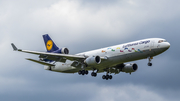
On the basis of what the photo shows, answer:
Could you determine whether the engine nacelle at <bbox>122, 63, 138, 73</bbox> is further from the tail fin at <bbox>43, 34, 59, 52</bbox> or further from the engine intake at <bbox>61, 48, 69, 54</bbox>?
the tail fin at <bbox>43, 34, 59, 52</bbox>

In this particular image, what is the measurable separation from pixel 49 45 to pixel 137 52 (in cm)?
2163

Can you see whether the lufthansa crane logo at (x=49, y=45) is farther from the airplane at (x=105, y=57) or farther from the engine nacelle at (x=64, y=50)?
the engine nacelle at (x=64, y=50)

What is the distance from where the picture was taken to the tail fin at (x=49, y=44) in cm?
7075

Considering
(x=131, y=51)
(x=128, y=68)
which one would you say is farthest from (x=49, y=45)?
(x=131, y=51)

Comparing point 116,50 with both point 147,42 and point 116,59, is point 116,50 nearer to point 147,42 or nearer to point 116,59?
point 116,59

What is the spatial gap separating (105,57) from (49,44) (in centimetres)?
1599

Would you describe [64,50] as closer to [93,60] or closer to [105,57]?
[93,60]

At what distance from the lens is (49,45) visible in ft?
235

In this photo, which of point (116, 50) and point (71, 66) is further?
point (71, 66)

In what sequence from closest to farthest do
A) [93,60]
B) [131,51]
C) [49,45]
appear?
[131,51] < [93,60] < [49,45]

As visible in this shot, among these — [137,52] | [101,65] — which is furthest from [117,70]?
[137,52]

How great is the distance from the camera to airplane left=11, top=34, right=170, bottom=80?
57.2 m

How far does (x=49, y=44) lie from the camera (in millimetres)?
71750

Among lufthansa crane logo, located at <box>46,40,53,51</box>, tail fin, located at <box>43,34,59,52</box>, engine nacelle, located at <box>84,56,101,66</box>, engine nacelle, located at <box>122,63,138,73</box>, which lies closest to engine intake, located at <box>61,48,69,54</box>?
tail fin, located at <box>43,34,59,52</box>
